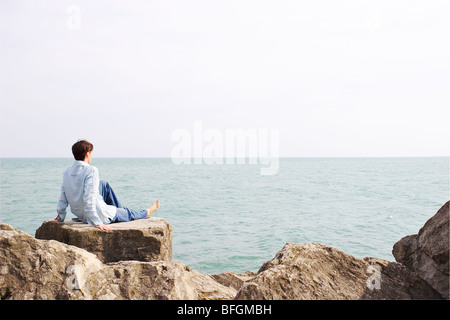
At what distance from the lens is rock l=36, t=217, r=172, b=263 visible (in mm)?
4410

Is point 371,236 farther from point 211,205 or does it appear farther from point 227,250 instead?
point 211,205

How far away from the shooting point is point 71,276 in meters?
3.21

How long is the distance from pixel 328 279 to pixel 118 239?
245 centimetres

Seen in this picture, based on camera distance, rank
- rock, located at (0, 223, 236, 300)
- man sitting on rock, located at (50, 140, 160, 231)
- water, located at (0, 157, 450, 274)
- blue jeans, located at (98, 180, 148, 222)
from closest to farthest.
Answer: rock, located at (0, 223, 236, 300)
man sitting on rock, located at (50, 140, 160, 231)
blue jeans, located at (98, 180, 148, 222)
water, located at (0, 157, 450, 274)

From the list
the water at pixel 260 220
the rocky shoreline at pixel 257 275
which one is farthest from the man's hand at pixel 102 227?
the water at pixel 260 220

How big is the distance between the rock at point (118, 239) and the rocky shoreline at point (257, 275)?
2.84 feet

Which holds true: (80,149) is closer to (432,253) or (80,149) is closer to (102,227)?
(102,227)

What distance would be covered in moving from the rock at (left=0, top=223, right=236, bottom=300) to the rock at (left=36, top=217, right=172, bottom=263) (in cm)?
92

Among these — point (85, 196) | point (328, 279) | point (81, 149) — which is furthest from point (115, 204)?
point (328, 279)

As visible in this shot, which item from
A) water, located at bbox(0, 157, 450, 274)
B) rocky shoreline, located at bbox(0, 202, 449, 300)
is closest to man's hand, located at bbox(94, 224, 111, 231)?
rocky shoreline, located at bbox(0, 202, 449, 300)

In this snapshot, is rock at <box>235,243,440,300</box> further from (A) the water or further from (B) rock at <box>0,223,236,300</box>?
(A) the water

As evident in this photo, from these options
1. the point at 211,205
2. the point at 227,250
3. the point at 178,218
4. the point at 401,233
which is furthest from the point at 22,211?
the point at 401,233
